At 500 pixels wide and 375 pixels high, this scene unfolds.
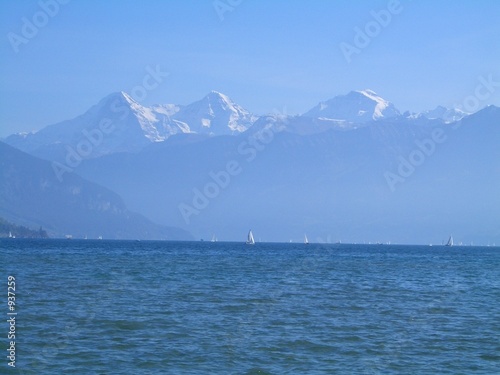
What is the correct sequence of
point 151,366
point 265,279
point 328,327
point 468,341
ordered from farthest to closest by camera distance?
point 265,279 → point 328,327 → point 468,341 → point 151,366

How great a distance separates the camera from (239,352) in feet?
111

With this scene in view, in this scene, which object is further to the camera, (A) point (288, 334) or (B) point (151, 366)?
(A) point (288, 334)

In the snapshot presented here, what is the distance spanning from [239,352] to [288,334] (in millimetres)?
5106

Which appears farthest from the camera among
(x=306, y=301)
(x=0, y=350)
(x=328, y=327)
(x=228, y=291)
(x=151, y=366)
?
(x=228, y=291)

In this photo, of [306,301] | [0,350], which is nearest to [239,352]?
[0,350]

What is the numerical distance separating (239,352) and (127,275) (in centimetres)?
4497

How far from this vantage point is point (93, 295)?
53469mm

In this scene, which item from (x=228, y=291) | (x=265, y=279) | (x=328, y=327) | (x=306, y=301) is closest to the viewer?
(x=328, y=327)

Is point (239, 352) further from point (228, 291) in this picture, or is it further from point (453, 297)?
point (453, 297)

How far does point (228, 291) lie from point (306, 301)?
8.67 metres

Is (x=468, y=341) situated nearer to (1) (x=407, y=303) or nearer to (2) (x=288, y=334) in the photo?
(2) (x=288, y=334)

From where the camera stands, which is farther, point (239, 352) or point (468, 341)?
point (468, 341)

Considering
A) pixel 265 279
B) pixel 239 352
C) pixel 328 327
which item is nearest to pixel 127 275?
pixel 265 279

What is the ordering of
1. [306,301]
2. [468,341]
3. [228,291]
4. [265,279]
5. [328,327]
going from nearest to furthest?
[468,341]
[328,327]
[306,301]
[228,291]
[265,279]
